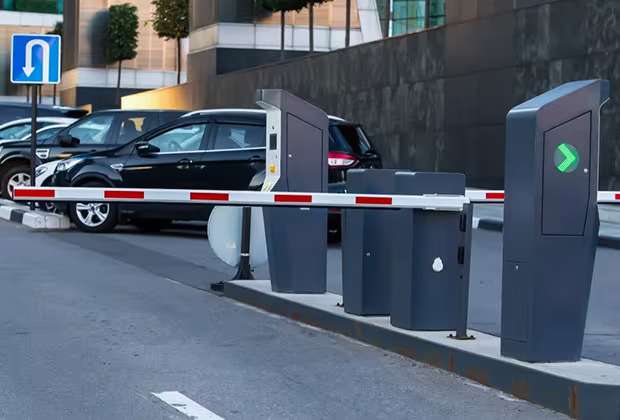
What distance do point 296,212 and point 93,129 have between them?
11.6m

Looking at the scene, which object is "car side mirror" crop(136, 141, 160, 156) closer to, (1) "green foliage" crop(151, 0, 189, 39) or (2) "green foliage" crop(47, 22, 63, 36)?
(1) "green foliage" crop(151, 0, 189, 39)

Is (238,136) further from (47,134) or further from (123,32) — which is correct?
(123,32)

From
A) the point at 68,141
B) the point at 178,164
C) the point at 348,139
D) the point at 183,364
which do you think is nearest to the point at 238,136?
the point at 178,164

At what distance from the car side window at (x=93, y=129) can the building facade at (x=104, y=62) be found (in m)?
43.9

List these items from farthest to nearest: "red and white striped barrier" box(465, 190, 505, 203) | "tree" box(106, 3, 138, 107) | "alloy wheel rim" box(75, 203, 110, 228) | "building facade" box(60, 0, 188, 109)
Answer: "building facade" box(60, 0, 188, 109)
"tree" box(106, 3, 138, 107)
"alloy wheel rim" box(75, 203, 110, 228)
"red and white striped barrier" box(465, 190, 505, 203)

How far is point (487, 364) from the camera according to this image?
7793mm

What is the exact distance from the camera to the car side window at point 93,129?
72.3 feet

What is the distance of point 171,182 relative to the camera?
1823 cm

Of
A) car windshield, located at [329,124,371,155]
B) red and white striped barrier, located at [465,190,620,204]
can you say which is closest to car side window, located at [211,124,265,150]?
car windshield, located at [329,124,371,155]

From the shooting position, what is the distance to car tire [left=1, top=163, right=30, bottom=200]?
24250 millimetres

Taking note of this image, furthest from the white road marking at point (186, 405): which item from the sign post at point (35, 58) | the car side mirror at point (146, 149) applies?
the sign post at point (35, 58)

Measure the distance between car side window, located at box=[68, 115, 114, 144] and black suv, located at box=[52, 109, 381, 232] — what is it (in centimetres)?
329

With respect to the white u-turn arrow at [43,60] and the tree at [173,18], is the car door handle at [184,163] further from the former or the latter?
the tree at [173,18]

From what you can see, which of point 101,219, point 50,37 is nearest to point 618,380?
point 101,219
